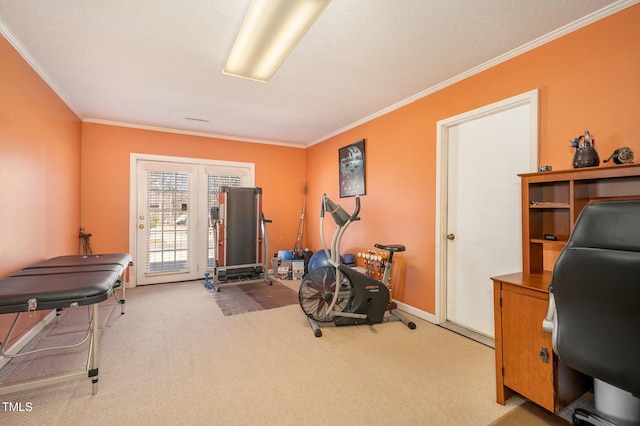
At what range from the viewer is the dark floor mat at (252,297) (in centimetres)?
363

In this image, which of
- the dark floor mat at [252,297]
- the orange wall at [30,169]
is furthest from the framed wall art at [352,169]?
the orange wall at [30,169]

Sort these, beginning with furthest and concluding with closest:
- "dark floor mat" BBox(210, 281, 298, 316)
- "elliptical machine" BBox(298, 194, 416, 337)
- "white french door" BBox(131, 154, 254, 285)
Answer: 1. "white french door" BBox(131, 154, 254, 285)
2. "dark floor mat" BBox(210, 281, 298, 316)
3. "elliptical machine" BBox(298, 194, 416, 337)

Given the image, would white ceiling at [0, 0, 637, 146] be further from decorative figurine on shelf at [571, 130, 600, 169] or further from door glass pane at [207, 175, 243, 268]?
door glass pane at [207, 175, 243, 268]

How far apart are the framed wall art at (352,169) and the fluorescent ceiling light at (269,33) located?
6.33 feet

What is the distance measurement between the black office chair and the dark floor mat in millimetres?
3056

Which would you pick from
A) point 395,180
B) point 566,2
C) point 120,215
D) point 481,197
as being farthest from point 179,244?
point 566,2

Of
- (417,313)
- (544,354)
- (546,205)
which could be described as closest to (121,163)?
(417,313)

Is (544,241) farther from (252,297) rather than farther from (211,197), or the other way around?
(211,197)

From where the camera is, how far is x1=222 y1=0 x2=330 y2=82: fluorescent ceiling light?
5.95ft

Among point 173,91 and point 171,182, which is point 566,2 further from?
point 171,182

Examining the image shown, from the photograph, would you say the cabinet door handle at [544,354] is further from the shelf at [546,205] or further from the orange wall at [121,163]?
the orange wall at [121,163]

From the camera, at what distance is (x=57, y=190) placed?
3340 mm

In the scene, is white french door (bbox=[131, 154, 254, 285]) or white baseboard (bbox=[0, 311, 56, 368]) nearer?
white baseboard (bbox=[0, 311, 56, 368])

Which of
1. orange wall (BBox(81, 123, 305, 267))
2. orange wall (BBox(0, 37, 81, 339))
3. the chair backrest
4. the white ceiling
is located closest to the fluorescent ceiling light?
the white ceiling
